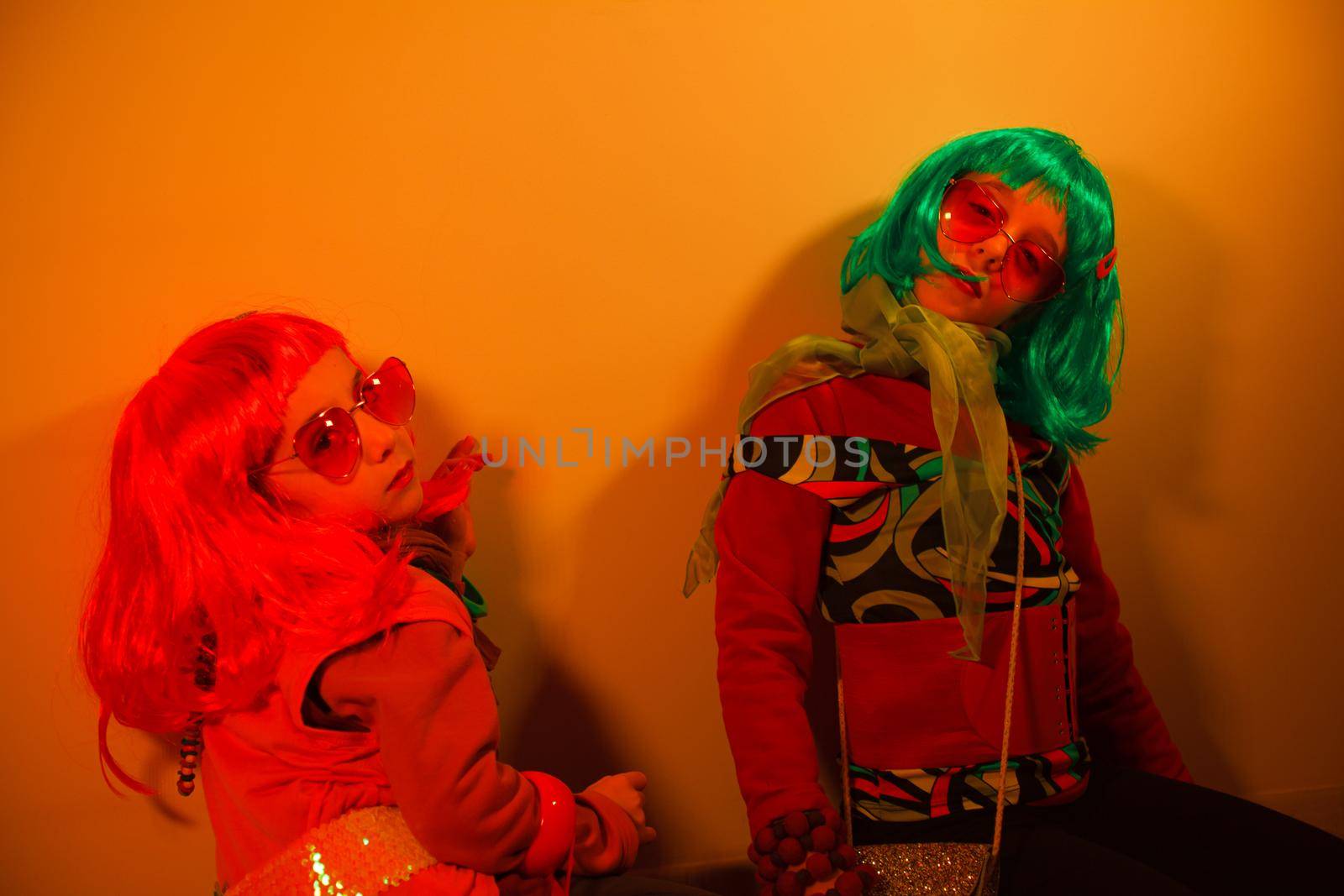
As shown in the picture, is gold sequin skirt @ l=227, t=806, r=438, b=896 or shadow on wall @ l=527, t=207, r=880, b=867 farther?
shadow on wall @ l=527, t=207, r=880, b=867

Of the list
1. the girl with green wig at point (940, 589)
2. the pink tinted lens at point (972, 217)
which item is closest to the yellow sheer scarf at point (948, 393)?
the girl with green wig at point (940, 589)

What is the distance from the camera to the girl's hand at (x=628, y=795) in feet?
3.41

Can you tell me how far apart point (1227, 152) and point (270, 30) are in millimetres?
1422

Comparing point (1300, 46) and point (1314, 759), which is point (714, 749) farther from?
point (1300, 46)

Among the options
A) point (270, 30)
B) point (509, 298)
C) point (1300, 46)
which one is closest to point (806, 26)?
point (509, 298)

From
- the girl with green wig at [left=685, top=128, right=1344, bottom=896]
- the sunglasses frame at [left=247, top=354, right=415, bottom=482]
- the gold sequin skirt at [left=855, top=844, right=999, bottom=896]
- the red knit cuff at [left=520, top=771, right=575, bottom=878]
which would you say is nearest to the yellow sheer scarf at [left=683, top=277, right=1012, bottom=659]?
the girl with green wig at [left=685, top=128, right=1344, bottom=896]

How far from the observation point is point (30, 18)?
1.11 meters

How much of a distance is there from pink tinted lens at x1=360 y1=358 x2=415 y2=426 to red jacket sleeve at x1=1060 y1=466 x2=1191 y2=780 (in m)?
0.90

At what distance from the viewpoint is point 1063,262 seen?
1.17 m

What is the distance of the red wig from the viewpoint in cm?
89

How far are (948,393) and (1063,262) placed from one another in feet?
0.98

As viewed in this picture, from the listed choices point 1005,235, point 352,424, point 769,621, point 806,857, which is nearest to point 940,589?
point 769,621

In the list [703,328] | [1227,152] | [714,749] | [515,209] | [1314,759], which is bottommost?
[1314,759]

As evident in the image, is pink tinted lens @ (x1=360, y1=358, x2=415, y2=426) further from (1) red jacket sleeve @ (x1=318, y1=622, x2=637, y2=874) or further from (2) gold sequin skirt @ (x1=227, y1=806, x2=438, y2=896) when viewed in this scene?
(2) gold sequin skirt @ (x1=227, y1=806, x2=438, y2=896)
